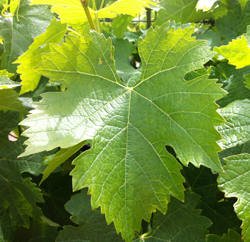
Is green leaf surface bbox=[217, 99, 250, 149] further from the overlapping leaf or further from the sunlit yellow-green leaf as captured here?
the overlapping leaf

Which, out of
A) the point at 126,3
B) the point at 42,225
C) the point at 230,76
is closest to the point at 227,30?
the point at 230,76

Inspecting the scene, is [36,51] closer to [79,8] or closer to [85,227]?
[79,8]

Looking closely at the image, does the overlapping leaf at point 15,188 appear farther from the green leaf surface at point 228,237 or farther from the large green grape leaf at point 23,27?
the green leaf surface at point 228,237

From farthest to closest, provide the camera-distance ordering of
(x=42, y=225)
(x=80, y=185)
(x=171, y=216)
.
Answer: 1. (x=42, y=225)
2. (x=171, y=216)
3. (x=80, y=185)

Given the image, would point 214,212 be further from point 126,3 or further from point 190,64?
point 126,3

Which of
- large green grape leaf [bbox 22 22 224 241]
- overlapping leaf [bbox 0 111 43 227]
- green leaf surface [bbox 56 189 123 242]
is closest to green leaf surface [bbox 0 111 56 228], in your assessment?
overlapping leaf [bbox 0 111 43 227]

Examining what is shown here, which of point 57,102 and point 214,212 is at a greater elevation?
point 57,102

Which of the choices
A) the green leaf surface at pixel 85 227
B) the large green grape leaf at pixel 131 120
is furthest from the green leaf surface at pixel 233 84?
the green leaf surface at pixel 85 227

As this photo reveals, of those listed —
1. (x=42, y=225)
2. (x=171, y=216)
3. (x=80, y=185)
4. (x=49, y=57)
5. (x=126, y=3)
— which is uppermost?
(x=126, y=3)
